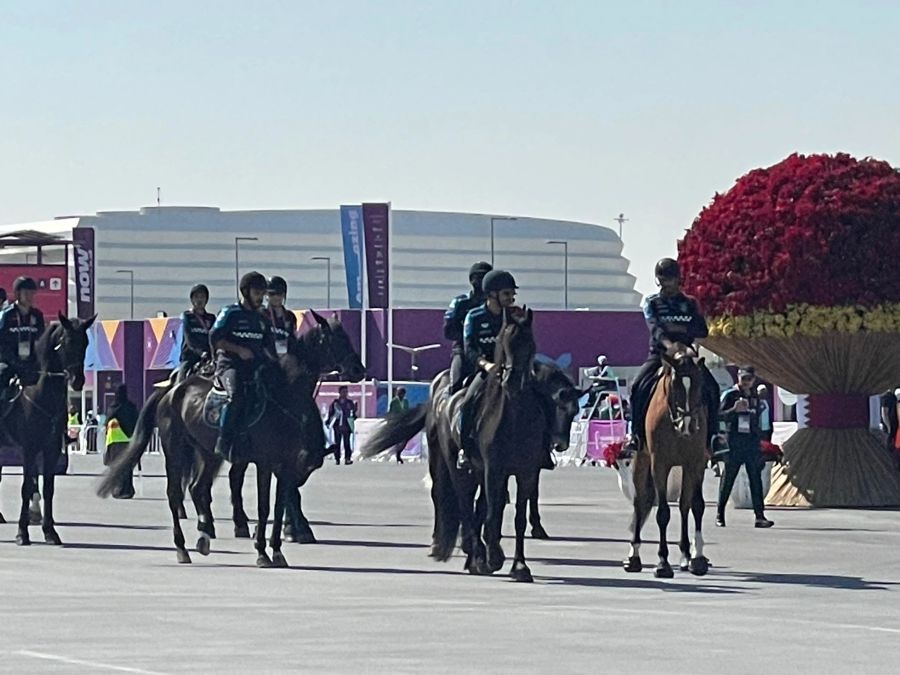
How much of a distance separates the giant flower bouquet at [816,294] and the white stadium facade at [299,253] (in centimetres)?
13357

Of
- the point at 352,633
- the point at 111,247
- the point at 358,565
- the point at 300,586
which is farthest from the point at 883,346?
the point at 111,247

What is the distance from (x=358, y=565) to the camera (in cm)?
2038

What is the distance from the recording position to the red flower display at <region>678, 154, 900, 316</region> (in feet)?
92.9

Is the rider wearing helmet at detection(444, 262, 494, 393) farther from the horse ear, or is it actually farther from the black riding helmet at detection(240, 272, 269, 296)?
the horse ear

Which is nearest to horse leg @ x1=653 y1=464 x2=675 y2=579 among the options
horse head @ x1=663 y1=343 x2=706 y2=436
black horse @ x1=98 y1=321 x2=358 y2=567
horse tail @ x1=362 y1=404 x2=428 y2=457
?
horse head @ x1=663 y1=343 x2=706 y2=436

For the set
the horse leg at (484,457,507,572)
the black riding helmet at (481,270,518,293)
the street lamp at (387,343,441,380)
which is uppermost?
the street lamp at (387,343,441,380)

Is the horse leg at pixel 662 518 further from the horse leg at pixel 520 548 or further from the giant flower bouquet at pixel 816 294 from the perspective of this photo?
the giant flower bouquet at pixel 816 294

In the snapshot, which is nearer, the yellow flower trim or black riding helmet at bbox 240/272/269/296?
black riding helmet at bbox 240/272/269/296

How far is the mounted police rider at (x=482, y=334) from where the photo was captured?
1914cm

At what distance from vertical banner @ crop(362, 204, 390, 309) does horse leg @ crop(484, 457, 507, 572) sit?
144 feet

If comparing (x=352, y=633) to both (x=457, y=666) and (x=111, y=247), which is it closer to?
(x=457, y=666)

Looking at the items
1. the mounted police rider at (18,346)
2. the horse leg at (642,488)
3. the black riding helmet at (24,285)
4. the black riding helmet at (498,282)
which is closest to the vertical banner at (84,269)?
the mounted police rider at (18,346)

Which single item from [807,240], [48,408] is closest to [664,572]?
[48,408]

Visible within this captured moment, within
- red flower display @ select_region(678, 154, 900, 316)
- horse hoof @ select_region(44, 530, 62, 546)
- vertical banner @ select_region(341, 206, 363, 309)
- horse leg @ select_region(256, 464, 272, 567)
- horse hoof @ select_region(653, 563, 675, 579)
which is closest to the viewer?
horse hoof @ select_region(653, 563, 675, 579)
